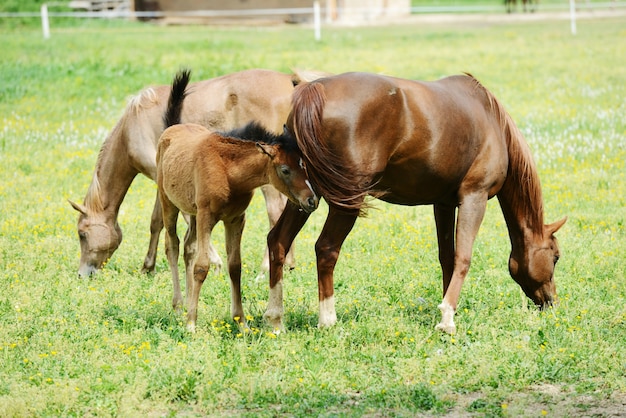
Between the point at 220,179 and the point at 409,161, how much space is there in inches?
55.5

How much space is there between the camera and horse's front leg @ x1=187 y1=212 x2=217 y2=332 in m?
6.20

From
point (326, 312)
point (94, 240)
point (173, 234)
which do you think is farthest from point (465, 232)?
point (94, 240)

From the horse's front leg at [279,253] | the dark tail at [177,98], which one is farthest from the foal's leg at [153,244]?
the horse's front leg at [279,253]

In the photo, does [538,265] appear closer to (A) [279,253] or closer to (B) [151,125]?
(A) [279,253]

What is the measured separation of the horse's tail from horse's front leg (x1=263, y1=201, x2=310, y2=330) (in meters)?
0.44

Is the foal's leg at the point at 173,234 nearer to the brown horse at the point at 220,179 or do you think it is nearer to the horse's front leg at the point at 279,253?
the brown horse at the point at 220,179

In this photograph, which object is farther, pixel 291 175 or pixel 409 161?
pixel 409 161

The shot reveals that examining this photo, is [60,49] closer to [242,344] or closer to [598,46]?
[598,46]

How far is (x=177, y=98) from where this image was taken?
323 inches

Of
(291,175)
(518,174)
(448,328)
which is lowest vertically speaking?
(448,328)

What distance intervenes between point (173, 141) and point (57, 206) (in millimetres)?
4560

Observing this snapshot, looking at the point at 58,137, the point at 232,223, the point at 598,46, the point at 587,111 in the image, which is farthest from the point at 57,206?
the point at 598,46

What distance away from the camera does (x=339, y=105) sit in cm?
601

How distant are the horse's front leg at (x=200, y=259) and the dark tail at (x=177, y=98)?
216 centimetres
